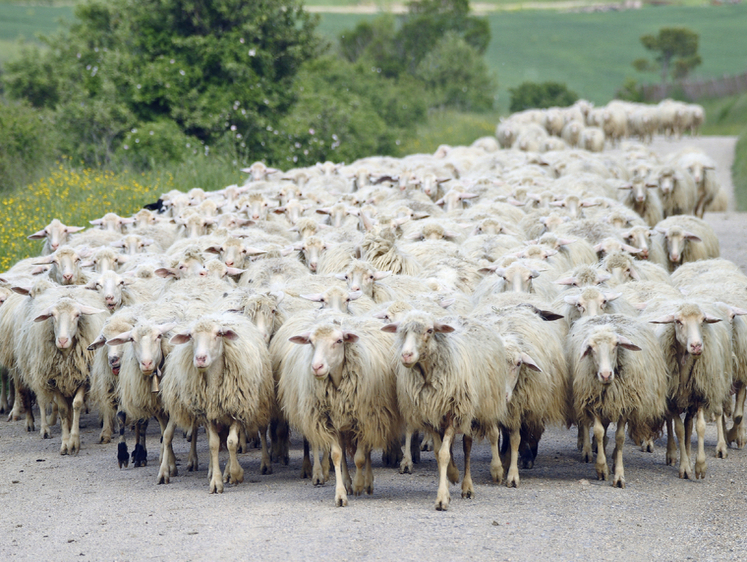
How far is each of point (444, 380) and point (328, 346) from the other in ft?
2.94

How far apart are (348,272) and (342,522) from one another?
3.46 meters

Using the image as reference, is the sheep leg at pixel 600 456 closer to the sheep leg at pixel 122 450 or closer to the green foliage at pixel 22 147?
the sheep leg at pixel 122 450

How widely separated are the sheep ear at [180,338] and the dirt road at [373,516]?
1.16 metres

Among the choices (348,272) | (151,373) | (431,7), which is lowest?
(151,373)

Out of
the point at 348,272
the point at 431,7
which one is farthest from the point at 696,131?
the point at 348,272

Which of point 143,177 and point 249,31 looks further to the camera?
point 249,31

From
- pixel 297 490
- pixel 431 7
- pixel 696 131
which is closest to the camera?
pixel 297 490

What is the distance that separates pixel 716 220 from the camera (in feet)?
69.4

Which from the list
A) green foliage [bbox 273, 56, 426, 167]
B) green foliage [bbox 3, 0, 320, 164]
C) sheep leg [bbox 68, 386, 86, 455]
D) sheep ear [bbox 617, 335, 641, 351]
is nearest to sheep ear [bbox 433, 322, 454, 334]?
sheep ear [bbox 617, 335, 641, 351]

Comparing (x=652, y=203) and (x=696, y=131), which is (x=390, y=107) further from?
(x=652, y=203)

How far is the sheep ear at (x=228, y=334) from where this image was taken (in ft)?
25.0

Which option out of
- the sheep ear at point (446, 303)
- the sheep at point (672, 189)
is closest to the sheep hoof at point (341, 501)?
the sheep ear at point (446, 303)

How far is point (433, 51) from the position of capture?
49.3 metres

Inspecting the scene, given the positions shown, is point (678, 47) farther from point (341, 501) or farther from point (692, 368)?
point (341, 501)
